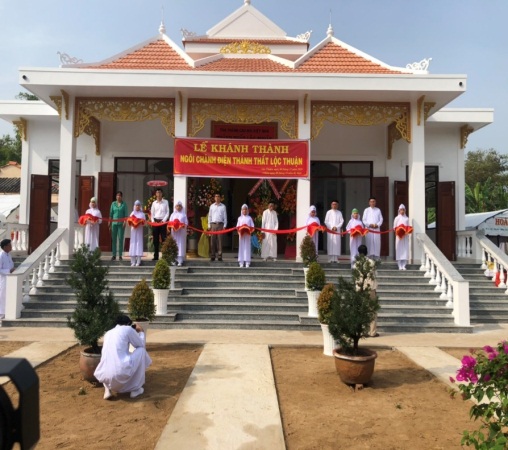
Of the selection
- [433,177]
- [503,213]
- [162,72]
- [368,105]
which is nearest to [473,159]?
[503,213]

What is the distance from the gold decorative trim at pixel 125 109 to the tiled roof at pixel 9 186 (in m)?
19.5

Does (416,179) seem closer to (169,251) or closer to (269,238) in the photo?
(269,238)

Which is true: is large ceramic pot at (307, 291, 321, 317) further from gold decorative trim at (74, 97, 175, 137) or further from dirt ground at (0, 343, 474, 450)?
gold decorative trim at (74, 97, 175, 137)

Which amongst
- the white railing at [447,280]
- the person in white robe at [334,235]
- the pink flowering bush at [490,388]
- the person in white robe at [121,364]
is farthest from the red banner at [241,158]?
the pink flowering bush at [490,388]

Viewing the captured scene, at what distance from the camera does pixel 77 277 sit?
506 centimetres

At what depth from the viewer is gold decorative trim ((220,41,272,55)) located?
13219 millimetres

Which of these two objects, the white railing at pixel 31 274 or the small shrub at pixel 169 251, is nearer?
the white railing at pixel 31 274

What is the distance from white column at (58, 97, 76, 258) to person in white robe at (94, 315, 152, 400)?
6.39 meters

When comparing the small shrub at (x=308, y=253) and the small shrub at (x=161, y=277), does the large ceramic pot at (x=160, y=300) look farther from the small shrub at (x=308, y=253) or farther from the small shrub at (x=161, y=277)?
the small shrub at (x=308, y=253)

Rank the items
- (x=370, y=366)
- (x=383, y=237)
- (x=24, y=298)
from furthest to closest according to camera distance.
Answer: (x=383, y=237)
(x=24, y=298)
(x=370, y=366)

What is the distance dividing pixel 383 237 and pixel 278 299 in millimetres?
5047

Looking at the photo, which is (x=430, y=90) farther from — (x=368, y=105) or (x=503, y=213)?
(x=503, y=213)

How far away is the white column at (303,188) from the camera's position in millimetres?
10328

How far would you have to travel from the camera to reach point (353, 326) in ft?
15.2
